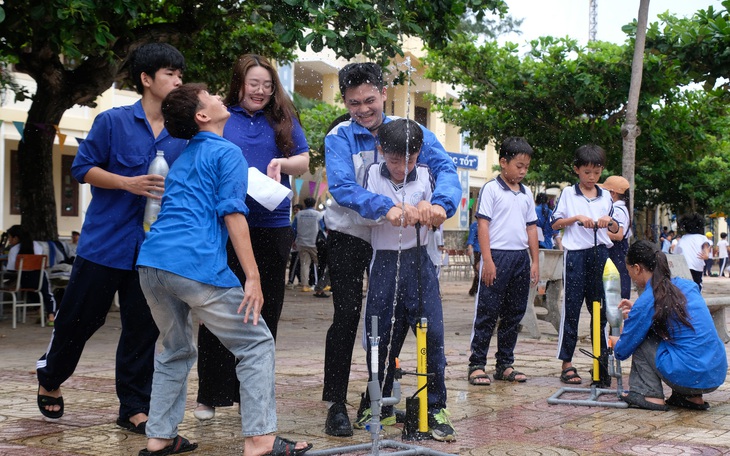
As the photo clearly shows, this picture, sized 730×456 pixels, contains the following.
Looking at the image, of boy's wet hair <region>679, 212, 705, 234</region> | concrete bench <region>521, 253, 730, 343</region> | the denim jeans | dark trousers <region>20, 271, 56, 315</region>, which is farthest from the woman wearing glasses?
boy's wet hair <region>679, 212, 705, 234</region>

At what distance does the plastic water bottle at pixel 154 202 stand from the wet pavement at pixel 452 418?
42.1 inches

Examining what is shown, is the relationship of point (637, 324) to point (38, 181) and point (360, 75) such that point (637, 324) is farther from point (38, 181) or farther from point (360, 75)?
point (38, 181)

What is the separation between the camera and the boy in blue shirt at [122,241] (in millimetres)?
4609

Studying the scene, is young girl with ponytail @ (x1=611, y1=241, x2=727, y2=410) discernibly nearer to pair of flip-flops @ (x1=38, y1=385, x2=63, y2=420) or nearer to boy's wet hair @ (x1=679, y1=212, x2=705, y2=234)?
pair of flip-flops @ (x1=38, y1=385, x2=63, y2=420)

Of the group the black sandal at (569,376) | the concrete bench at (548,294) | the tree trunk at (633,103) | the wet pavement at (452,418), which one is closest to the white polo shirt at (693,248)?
the tree trunk at (633,103)

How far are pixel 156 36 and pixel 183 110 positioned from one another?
9.20 metres

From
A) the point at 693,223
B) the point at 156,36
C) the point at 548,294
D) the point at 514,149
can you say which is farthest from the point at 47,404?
the point at 693,223

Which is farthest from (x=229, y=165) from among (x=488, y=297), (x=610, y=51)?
(x=610, y=51)

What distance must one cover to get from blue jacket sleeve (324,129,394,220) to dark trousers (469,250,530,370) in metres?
2.23

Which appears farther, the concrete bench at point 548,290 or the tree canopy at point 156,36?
the concrete bench at point 548,290

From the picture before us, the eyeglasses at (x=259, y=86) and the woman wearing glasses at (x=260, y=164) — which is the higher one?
the eyeglasses at (x=259, y=86)

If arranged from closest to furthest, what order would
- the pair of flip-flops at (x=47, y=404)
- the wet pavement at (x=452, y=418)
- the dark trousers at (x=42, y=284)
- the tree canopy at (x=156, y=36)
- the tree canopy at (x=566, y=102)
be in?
the wet pavement at (x=452, y=418)
the pair of flip-flops at (x=47, y=404)
the tree canopy at (x=156, y=36)
the dark trousers at (x=42, y=284)
the tree canopy at (x=566, y=102)

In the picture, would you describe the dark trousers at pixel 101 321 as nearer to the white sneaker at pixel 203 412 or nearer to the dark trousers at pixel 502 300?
the white sneaker at pixel 203 412

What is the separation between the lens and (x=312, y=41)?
959 cm
